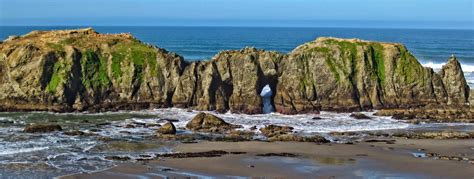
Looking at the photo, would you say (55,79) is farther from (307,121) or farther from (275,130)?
(307,121)

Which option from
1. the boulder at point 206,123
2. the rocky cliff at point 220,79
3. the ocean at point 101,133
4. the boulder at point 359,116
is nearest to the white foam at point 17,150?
the ocean at point 101,133

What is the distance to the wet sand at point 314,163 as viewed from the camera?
33625 mm

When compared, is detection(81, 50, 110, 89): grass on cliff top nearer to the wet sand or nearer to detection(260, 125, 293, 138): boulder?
detection(260, 125, 293, 138): boulder

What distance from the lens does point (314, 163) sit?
36.7 m

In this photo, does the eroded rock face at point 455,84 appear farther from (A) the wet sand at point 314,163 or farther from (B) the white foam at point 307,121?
(A) the wet sand at point 314,163

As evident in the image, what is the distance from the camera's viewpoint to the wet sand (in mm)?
33625

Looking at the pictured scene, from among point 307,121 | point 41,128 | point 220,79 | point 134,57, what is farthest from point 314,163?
point 134,57

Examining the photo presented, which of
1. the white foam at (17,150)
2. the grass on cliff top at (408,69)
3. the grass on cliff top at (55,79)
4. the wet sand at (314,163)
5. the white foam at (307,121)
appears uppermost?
the grass on cliff top at (408,69)

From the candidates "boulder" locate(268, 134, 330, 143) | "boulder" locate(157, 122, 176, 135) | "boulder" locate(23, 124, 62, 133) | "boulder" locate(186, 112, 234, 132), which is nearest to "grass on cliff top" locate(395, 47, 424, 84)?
"boulder" locate(268, 134, 330, 143)

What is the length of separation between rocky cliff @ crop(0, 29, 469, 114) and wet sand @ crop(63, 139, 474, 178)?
15.0 meters

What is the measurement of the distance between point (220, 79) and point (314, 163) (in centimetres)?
2241

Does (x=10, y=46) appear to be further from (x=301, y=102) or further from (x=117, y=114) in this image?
(x=301, y=102)

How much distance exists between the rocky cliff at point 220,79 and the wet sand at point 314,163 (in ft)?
49.2

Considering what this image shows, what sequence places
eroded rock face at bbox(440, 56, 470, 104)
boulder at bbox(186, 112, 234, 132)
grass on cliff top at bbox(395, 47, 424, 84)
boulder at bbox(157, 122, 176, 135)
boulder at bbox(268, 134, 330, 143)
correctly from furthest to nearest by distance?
grass on cliff top at bbox(395, 47, 424, 84), eroded rock face at bbox(440, 56, 470, 104), boulder at bbox(186, 112, 234, 132), boulder at bbox(157, 122, 176, 135), boulder at bbox(268, 134, 330, 143)
